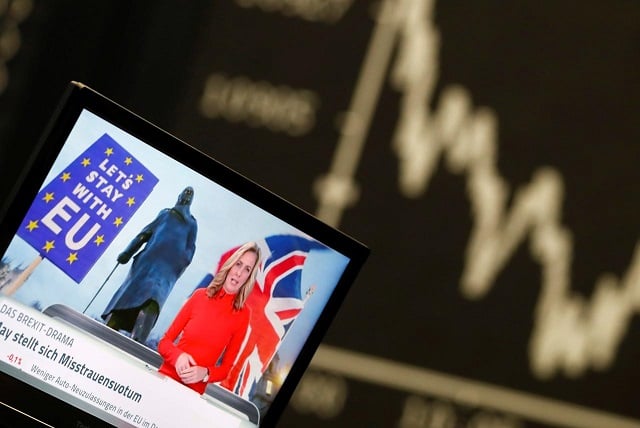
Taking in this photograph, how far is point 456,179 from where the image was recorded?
225 cm

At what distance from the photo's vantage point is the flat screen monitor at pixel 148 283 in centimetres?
115

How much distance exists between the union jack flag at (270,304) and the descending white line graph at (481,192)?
1.02 meters

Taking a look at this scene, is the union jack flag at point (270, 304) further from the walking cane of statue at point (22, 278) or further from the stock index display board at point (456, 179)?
the stock index display board at point (456, 179)

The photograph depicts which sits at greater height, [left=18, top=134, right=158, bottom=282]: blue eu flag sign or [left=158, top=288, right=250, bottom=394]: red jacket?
[left=18, top=134, right=158, bottom=282]: blue eu flag sign

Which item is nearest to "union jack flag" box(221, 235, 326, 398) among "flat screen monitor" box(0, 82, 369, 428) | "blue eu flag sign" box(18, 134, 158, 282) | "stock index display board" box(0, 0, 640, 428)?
"flat screen monitor" box(0, 82, 369, 428)

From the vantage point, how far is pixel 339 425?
2.23 meters

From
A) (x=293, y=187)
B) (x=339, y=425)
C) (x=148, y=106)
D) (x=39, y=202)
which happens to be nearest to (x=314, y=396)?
(x=339, y=425)

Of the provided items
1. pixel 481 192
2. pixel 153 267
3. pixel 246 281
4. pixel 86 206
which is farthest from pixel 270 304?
pixel 481 192

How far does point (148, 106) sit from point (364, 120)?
0.53m

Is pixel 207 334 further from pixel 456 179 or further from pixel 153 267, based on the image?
pixel 456 179

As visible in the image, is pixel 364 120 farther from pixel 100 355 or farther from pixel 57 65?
pixel 100 355

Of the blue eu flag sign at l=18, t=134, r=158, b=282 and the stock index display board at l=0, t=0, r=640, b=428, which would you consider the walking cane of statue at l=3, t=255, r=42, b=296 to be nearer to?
the blue eu flag sign at l=18, t=134, r=158, b=282

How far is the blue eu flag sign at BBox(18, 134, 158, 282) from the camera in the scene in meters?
1.15

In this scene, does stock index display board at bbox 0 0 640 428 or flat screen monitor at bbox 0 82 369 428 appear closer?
flat screen monitor at bbox 0 82 369 428
